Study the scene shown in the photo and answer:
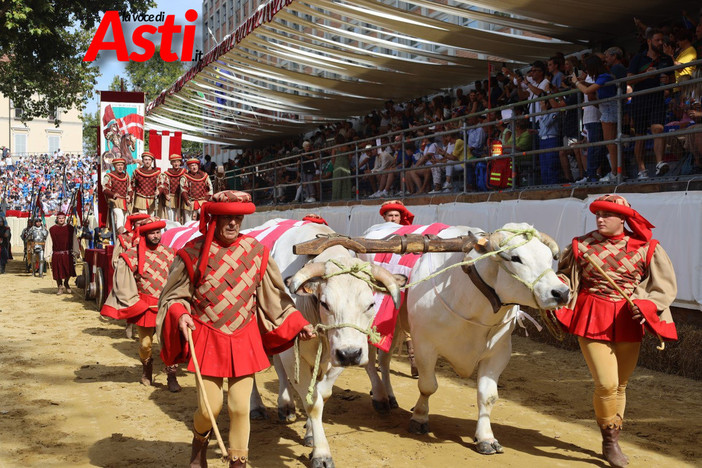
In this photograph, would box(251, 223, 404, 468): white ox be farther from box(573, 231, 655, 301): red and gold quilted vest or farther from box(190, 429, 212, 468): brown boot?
box(573, 231, 655, 301): red and gold quilted vest

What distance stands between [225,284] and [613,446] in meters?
3.07

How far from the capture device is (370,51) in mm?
15594

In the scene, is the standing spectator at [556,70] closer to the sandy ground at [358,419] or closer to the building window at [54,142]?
the sandy ground at [358,419]

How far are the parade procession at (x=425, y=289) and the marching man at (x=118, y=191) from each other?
0.04m

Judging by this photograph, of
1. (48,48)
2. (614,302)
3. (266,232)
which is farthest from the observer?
(48,48)

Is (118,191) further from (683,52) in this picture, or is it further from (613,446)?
(613,446)

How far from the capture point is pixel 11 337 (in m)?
11.4

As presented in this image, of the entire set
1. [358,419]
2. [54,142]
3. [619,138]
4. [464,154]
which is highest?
[54,142]

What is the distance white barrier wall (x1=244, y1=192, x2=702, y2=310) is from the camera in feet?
25.5

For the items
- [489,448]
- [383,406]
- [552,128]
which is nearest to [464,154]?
[552,128]

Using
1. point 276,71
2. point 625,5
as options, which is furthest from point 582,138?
point 276,71

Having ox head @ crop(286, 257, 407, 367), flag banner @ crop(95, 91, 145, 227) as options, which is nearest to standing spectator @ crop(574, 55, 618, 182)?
ox head @ crop(286, 257, 407, 367)

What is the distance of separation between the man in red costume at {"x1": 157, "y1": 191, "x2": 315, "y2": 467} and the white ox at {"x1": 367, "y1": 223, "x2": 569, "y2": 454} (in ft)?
5.07

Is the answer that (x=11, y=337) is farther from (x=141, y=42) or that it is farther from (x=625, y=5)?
(x=141, y=42)
